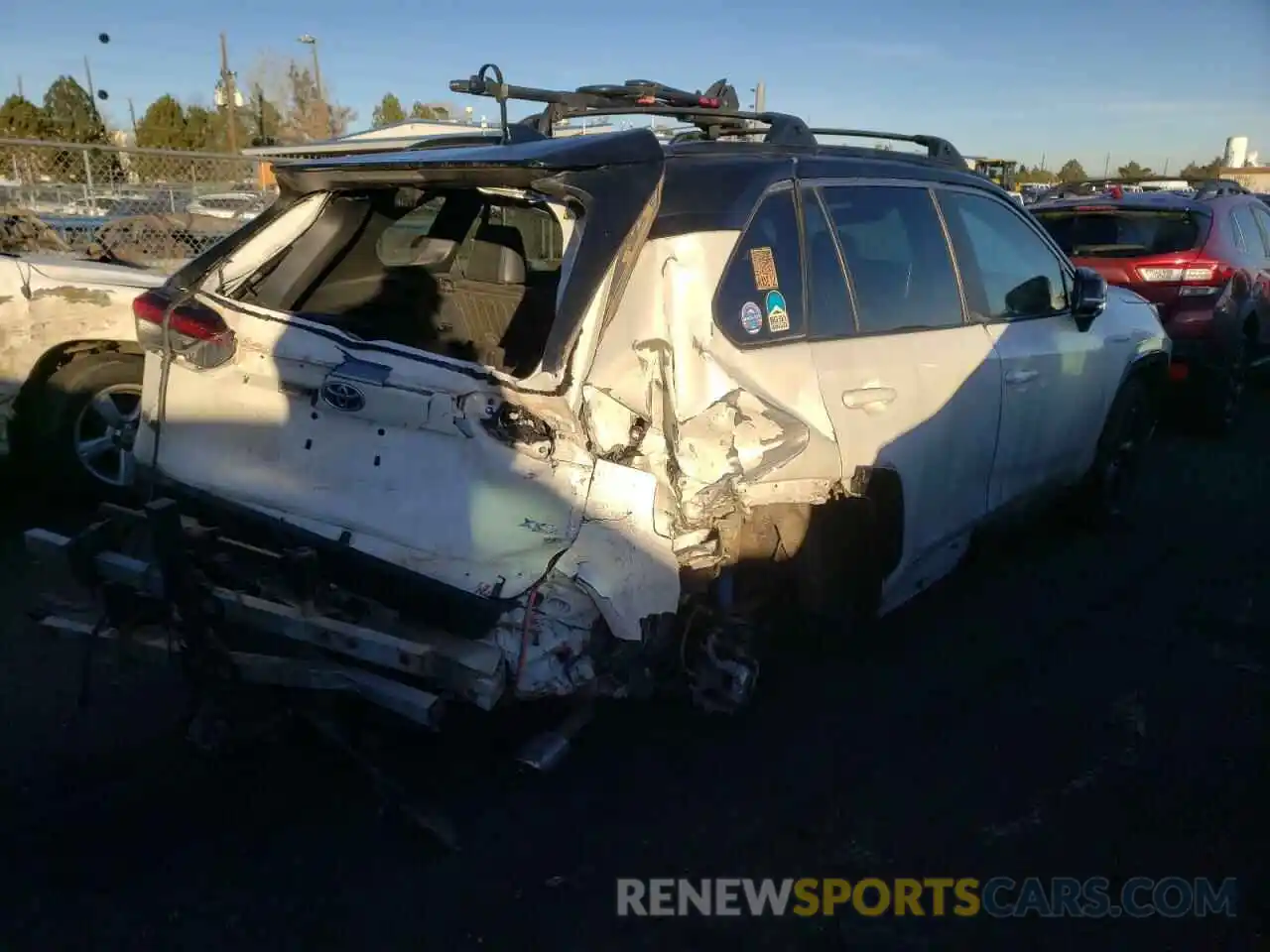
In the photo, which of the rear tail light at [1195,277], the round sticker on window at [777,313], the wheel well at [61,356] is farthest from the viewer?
the rear tail light at [1195,277]

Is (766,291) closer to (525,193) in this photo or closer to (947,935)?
(525,193)

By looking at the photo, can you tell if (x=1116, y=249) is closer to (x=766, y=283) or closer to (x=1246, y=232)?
(x=1246, y=232)

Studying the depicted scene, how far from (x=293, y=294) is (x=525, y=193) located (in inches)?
41.6

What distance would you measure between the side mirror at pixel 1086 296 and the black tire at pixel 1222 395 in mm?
3767

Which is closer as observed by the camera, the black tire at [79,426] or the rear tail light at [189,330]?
the rear tail light at [189,330]

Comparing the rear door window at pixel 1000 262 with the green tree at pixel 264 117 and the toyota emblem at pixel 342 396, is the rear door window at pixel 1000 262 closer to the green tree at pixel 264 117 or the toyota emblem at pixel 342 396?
the toyota emblem at pixel 342 396

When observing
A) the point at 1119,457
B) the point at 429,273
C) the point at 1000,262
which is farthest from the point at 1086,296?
the point at 429,273

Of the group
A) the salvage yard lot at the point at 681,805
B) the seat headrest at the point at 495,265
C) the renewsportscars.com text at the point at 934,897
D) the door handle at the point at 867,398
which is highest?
the seat headrest at the point at 495,265

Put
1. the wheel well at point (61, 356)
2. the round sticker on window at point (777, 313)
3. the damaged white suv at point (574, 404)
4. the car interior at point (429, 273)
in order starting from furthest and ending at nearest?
the wheel well at point (61, 356), the car interior at point (429, 273), the round sticker on window at point (777, 313), the damaged white suv at point (574, 404)

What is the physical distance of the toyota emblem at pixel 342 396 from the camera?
2848 mm

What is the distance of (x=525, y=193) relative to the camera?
294cm

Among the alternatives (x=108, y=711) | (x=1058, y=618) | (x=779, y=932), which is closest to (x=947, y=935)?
(x=779, y=932)

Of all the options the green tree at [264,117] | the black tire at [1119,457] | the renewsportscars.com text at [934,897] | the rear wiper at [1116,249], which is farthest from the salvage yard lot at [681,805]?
the green tree at [264,117]

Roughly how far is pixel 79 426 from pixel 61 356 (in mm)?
367
